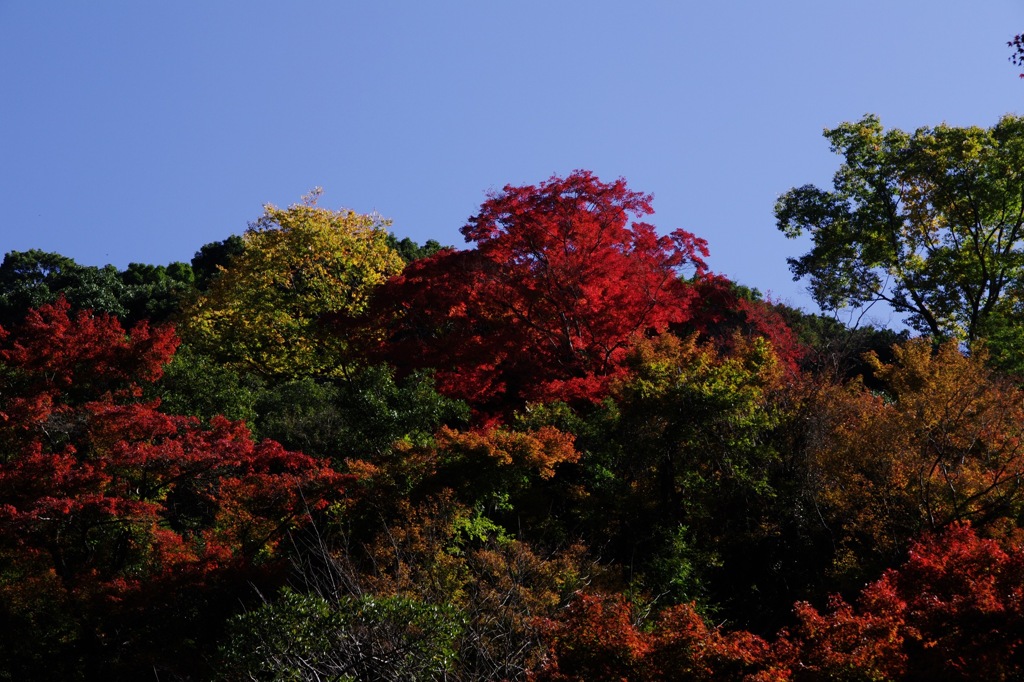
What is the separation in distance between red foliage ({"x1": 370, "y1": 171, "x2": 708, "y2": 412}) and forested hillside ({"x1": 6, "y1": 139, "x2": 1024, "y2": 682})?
0.21 ft

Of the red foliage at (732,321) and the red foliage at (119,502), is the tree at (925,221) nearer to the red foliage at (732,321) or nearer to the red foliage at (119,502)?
the red foliage at (732,321)

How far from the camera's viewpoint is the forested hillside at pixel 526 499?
9.32 m

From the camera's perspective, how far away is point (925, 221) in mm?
26234

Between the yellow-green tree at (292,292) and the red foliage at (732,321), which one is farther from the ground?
the yellow-green tree at (292,292)

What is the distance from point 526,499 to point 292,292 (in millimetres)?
15315

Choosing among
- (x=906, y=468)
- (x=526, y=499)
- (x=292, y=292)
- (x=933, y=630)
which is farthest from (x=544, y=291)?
(x=933, y=630)

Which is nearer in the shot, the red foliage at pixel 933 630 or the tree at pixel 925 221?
the red foliage at pixel 933 630

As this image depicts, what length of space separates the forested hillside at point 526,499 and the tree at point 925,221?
2922 millimetres

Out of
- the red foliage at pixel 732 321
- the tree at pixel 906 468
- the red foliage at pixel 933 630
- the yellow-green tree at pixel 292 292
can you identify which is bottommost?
the red foliage at pixel 933 630

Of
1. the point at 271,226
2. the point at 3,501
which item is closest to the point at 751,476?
the point at 3,501

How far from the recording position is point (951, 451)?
14.4m

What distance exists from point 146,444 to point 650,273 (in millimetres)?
10388

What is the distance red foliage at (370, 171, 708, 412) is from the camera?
19781mm

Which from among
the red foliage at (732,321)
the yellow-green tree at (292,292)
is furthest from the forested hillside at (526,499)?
the yellow-green tree at (292,292)
